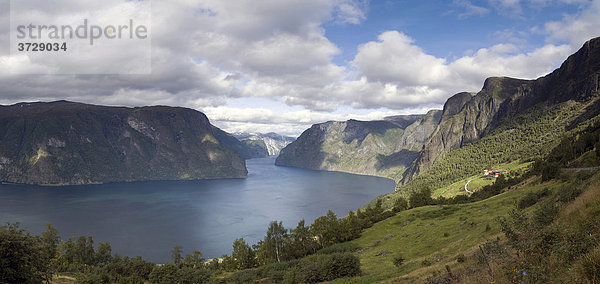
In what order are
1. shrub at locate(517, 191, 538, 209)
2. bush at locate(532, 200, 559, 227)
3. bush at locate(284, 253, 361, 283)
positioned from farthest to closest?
shrub at locate(517, 191, 538, 209) < bush at locate(284, 253, 361, 283) < bush at locate(532, 200, 559, 227)

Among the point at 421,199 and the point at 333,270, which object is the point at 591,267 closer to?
the point at 333,270

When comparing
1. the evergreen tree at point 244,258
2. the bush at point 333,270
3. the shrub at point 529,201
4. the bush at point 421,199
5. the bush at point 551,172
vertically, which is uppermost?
the bush at point 551,172

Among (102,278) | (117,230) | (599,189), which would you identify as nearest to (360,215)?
(102,278)

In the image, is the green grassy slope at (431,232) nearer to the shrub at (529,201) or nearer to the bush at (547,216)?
the shrub at (529,201)

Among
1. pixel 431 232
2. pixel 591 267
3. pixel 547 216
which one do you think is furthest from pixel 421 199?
pixel 591 267

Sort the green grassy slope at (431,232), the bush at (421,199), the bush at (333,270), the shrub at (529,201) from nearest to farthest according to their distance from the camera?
the bush at (333,270) < the green grassy slope at (431,232) < the shrub at (529,201) < the bush at (421,199)

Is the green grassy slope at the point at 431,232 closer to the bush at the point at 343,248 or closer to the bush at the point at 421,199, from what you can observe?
the bush at the point at 343,248

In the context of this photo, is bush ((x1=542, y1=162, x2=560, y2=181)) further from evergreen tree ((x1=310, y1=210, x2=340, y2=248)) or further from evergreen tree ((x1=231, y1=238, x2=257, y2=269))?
evergreen tree ((x1=231, y1=238, x2=257, y2=269))

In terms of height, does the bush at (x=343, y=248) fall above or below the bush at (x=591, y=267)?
below

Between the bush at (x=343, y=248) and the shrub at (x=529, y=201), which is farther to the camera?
the bush at (x=343, y=248)

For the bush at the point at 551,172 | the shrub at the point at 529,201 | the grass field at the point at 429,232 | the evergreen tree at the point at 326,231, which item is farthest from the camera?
the evergreen tree at the point at 326,231

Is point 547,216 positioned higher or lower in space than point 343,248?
higher

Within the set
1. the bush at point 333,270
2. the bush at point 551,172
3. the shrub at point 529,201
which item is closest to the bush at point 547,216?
the bush at point 333,270

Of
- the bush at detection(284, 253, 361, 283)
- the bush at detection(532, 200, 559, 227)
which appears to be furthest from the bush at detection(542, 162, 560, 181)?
the bush at detection(532, 200, 559, 227)
